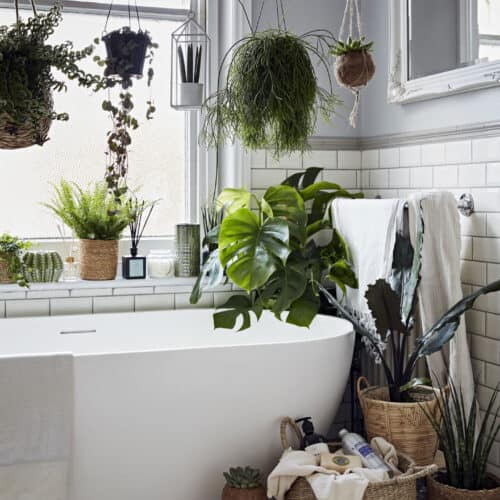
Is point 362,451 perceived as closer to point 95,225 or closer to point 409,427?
point 409,427

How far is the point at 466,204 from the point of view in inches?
124

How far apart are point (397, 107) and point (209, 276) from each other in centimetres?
124

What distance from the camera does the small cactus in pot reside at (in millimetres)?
2885

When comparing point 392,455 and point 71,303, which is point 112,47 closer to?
point 71,303

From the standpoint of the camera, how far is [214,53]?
3992mm

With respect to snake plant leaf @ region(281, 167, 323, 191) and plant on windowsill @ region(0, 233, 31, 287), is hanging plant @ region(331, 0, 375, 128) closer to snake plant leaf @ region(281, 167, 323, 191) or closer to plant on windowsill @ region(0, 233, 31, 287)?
snake plant leaf @ region(281, 167, 323, 191)

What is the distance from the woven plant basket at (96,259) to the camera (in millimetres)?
3732

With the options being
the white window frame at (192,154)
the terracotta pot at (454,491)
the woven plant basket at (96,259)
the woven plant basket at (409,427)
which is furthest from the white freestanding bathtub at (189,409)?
the white window frame at (192,154)

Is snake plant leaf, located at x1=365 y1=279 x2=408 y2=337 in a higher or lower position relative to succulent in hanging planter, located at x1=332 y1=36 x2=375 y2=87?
lower

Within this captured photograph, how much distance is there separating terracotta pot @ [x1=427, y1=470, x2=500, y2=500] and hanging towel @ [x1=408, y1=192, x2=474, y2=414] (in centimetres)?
33

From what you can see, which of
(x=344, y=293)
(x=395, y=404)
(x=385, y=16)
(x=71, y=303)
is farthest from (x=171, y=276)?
(x=385, y=16)

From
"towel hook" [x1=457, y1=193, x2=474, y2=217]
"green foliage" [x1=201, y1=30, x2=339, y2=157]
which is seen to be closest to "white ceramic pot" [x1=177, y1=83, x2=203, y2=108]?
"green foliage" [x1=201, y1=30, x2=339, y2=157]

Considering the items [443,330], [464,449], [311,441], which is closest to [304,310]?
[311,441]

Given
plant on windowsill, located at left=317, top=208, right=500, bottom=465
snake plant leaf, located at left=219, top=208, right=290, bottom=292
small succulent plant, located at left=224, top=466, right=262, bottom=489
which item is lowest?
small succulent plant, located at left=224, top=466, right=262, bottom=489
